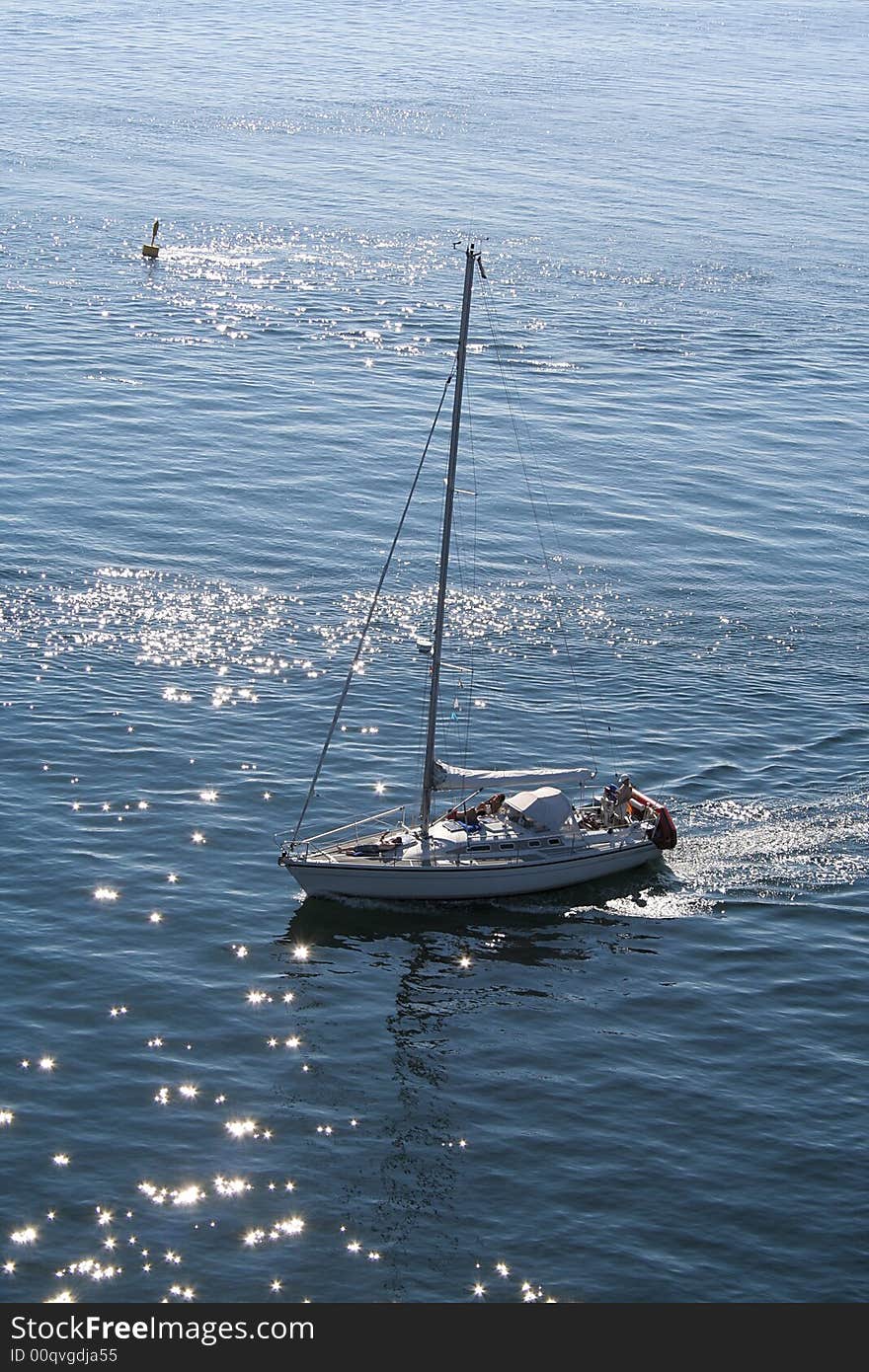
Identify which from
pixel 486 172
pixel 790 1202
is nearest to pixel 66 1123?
pixel 790 1202

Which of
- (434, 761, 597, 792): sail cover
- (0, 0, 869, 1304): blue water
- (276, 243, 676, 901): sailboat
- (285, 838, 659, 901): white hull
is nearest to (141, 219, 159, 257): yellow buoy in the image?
(0, 0, 869, 1304): blue water

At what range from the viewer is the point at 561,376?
128125 millimetres

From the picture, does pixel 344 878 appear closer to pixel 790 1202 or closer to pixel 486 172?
pixel 790 1202

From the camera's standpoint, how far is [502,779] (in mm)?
67375

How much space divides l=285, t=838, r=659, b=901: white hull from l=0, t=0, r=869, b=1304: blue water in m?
0.98

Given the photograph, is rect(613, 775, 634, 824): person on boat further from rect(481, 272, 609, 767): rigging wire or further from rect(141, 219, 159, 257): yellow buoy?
rect(141, 219, 159, 257): yellow buoy

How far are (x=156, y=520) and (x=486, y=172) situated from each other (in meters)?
91.1

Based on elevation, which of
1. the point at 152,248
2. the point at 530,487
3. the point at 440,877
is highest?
the point at 152,248

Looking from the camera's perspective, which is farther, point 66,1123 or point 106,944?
point 106,944

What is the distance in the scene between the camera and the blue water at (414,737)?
49.7 m

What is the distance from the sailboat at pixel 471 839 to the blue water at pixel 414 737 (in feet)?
4.32

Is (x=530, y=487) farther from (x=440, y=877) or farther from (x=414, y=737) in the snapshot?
(x=440, y=877)

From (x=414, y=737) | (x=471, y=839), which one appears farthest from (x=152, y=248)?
(x=471, y=839)

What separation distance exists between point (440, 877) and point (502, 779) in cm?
546
